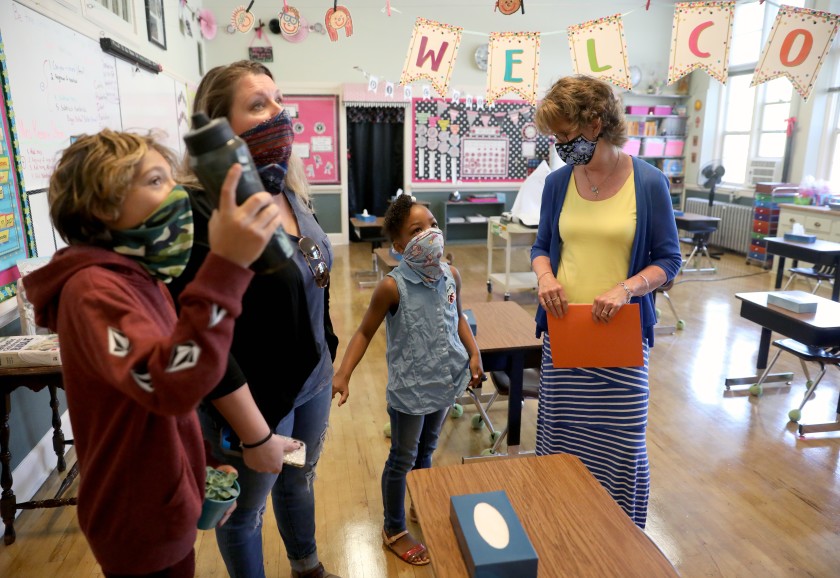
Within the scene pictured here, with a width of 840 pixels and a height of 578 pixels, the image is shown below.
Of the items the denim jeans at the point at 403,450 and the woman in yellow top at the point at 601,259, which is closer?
the woman in yellow top at the point at 601,259

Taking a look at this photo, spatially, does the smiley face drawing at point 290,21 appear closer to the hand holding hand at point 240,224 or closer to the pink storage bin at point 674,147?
the hand holding hand at point 240,224

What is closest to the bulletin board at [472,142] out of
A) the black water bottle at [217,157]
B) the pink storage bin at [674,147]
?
the pink storage bin at [674,147]

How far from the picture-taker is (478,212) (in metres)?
8.36

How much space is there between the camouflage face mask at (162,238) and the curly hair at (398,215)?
96 centimetres

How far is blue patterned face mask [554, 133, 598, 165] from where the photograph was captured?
1.58m

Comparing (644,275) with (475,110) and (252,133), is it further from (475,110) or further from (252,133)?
(475,110)

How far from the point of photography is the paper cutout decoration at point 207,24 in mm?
6770

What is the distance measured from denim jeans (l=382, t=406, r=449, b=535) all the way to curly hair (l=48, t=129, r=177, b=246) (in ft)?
3.81

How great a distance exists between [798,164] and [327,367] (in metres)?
7.31

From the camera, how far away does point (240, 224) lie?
2.26 ft

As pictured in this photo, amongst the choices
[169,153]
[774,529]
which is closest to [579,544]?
[169,153]

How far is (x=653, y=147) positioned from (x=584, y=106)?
25.4 ft

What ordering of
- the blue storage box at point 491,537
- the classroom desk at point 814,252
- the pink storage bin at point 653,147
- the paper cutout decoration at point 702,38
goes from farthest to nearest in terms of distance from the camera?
the pink storage bin at point 653,147, the classroom desk at point 814,252, the paper cutout decoration at point 702,38, the blue storage box at point 491,537

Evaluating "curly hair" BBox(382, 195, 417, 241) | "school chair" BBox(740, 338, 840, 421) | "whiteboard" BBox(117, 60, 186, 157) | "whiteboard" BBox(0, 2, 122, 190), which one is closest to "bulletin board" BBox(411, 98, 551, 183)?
"whiteboard" BBox(117, 60, 186, 157)
